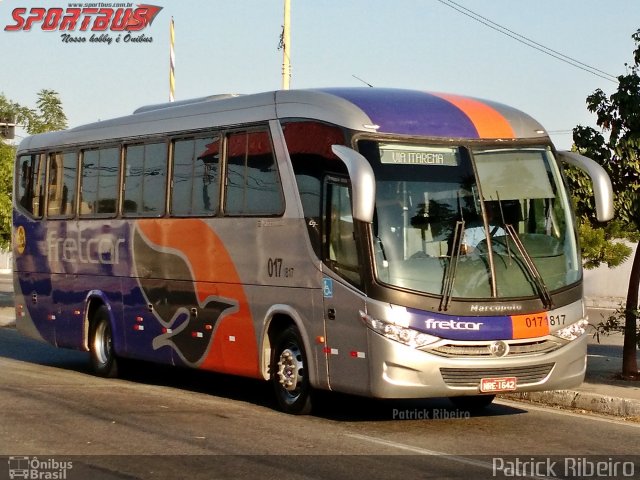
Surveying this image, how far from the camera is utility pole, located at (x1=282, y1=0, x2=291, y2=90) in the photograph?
32.4 meters

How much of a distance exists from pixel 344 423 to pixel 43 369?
24.6ft

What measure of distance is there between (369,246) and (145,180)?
563cm

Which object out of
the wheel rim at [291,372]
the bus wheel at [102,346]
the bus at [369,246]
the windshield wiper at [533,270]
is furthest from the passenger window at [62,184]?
the windshield wiper at [533,270]

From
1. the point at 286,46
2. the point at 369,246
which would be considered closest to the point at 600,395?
the point at 369,246

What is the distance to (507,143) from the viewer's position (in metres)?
13.8

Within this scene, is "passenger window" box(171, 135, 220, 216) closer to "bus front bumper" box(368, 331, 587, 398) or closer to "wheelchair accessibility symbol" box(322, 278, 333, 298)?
"wheelchair accessibility symbol" box(322, 278, 333, 298)

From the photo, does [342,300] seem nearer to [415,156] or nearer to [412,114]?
[415,156]

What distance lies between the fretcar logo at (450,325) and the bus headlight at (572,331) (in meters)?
0.98

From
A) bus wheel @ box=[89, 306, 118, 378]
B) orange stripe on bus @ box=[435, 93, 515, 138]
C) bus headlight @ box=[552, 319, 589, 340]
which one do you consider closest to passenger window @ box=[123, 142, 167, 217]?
bus wheel @ box=[89, 306, 118, 378]

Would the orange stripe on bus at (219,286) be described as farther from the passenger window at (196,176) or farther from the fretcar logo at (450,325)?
the fretcar logo at (450,325)

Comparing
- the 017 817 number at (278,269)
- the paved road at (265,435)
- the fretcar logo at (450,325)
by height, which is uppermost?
the 017 817 number at (278,269)

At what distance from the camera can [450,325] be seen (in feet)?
41.9

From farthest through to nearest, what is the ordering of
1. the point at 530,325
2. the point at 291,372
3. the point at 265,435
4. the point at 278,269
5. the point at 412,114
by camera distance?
the point at 278,269 → the point at 291,372 → the point at 412,114 → the point at 530,325 → the point at 265,435

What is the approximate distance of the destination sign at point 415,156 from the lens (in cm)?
1321
